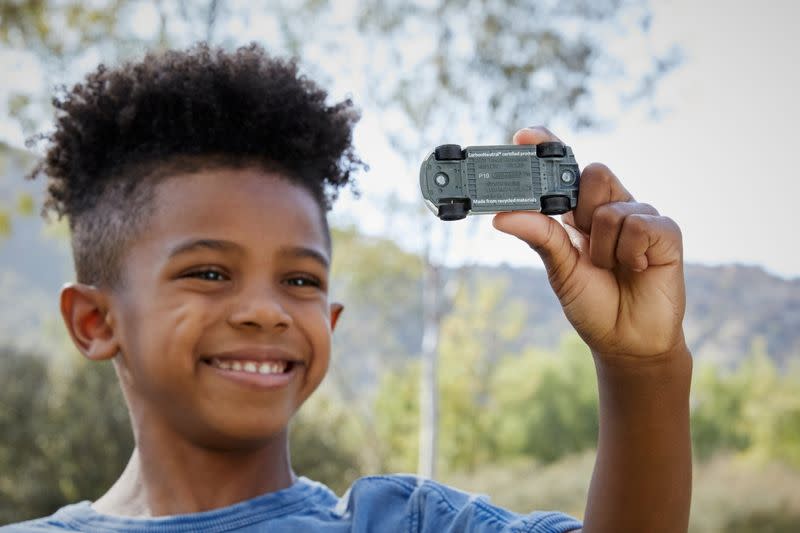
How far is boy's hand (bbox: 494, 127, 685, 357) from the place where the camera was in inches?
44.8

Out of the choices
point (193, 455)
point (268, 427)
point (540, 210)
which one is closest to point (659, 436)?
point (540, 210)

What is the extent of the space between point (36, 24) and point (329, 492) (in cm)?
714

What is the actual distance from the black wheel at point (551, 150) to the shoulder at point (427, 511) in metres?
0.59

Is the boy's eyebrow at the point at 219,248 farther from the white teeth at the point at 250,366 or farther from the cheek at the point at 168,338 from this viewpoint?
the white teeth at the point at 250,366

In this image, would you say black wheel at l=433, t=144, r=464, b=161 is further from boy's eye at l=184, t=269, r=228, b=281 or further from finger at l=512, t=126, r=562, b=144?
boy's eye at l=184, t=269, r=228, b=281

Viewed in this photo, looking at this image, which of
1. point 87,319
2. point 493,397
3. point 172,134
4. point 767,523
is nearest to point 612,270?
point 172,134

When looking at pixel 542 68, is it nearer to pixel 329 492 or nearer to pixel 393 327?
pixel 393 327

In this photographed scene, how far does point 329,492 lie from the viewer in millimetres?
1799

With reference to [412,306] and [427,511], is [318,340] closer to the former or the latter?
[427,511]

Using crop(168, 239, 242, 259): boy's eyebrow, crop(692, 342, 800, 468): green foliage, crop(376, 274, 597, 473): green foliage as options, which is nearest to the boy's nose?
crop(168, 239, 242, 259): boy's eyebrow

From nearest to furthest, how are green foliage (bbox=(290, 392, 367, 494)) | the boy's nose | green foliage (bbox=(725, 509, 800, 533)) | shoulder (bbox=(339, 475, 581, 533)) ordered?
shoulder (bbox=(339, 475, 581, 533))
the boy's nose
green foliage (bbox=(290, 392, 367, 494))
green foliage (bbox=(725, 509, 800, 533))

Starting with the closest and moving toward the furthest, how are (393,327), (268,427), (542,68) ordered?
(268,427) < (542,68) < (393,327)

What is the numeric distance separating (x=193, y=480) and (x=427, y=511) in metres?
0.52

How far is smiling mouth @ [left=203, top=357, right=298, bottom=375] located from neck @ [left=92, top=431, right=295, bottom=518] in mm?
174
